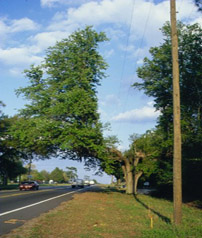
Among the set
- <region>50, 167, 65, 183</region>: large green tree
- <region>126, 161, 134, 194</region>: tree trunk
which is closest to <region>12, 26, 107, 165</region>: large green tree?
<region>126, 161, 134, 194</region>: tree trunk

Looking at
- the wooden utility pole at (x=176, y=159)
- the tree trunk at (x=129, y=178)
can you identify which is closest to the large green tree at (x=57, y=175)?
the tree trunk at (x=129, y=178)

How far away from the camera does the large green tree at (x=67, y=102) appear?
2419cm

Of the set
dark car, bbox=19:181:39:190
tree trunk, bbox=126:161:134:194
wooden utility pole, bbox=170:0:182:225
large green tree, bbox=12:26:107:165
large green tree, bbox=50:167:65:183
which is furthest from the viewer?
large green tree, bbox=50:167:65:183

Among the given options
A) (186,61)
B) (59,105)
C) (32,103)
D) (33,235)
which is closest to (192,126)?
(186,61)

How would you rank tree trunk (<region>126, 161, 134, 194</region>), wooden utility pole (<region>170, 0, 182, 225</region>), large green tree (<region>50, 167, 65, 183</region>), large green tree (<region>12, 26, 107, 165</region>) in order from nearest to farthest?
wooden utility pole (<region>170, 0, 182, 225</region>) < large green tree (<region>12, 26, 107, 165</region>) < tree trunk (<region>126, 161, 134, 194</region>) < large green tree (<region>50, 167, 65, 183</region>)

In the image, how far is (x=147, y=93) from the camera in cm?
3111

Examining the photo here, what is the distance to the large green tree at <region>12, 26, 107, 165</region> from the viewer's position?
24.2m

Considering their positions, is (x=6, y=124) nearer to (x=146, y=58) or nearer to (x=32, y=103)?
(x=32, y=103)

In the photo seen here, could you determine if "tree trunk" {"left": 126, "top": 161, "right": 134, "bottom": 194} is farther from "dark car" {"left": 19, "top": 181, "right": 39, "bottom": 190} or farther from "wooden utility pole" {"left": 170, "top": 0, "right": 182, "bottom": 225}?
"wooden utility pole" {"left": 170, "top": 0, "right": 182, "bottom": 225}

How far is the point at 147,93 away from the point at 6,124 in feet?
86.5

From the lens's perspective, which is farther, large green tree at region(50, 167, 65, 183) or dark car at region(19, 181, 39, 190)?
large green tree at region(50, 167, 65, 183)

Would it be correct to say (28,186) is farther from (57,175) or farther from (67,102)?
(57,175)

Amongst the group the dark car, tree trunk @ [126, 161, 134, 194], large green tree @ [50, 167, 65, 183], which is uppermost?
tree trunk @ [126, 161, 134, 194]

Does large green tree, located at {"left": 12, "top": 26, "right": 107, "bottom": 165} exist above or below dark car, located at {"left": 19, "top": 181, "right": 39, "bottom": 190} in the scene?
above
